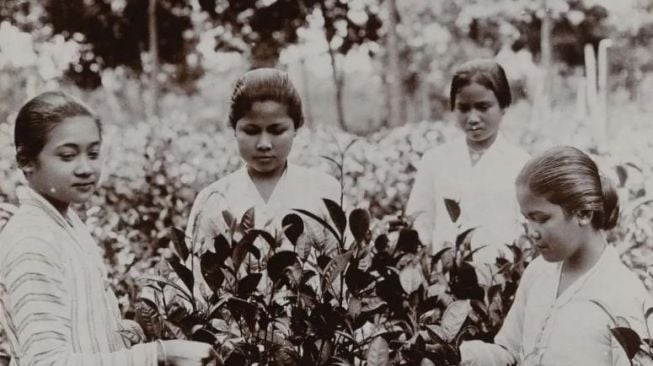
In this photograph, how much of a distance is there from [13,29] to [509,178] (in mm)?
5673

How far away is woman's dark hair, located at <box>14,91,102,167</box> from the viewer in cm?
227

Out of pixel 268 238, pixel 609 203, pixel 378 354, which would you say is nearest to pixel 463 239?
pixel 609 203

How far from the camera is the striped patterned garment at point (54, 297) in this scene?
6.53 ft

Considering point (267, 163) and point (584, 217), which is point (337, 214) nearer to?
point (584, 217)

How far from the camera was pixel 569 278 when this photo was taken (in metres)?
2.49

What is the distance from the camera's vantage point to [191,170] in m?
6.62

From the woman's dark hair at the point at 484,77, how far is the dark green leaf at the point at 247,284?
2386 millimetres

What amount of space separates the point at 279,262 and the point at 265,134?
3.46ft

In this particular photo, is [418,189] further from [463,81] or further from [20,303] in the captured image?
[20,303]

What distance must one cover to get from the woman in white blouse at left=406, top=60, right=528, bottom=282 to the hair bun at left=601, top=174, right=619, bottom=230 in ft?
4.96

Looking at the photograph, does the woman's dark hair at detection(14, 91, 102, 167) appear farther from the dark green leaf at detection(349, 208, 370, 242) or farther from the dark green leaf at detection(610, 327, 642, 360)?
the dark green leaf at detection(610, 327, 642, 360)

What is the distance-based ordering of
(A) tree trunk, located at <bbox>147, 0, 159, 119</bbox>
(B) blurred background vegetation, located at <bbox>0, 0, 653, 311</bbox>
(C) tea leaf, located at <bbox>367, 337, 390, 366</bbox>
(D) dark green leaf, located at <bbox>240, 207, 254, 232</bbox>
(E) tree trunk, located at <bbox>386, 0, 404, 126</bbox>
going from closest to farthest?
1. (C) tea leaf, located at <bbox>367, 337, 390, 366</bbox>
2. (D) dark green leaf, located at <bbox>240, 207, 254, 232</bbox>
3. (B) blurred background vegetation, located at <bbox>0, 0, 653, 311</bbox>
4. (E) tree trunk, located at <bbox>386, 0, 404, 126</bbox>
5. (A) tree trunk, located at <bbox>147, 0, 159, 119</bbox>

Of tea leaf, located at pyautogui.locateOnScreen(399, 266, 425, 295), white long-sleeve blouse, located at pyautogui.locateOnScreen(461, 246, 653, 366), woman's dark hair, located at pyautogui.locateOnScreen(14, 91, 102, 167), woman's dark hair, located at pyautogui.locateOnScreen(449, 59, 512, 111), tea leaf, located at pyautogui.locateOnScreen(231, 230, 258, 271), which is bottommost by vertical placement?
white long-sleeve blouse, located at pyautogui.locateOnScreen(461, 246, 653, 366)

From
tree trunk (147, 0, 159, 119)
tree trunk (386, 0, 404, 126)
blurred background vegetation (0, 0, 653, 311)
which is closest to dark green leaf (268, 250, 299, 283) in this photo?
blurred background vegetation (0, 0, 653, 311)
